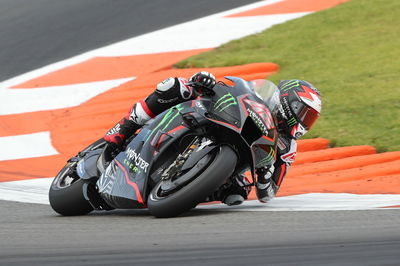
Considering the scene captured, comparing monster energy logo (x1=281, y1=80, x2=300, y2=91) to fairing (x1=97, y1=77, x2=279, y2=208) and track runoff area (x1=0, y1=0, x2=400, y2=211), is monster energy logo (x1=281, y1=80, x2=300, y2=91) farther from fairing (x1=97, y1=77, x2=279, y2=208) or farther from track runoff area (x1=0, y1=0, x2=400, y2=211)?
track runoff area (x1=0, y1=0, x2=400, y2=211)

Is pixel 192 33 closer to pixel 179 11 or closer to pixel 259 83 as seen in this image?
pixel 179 11

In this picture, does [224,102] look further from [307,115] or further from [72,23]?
[72,23]

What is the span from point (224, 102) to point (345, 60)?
17.1 ft

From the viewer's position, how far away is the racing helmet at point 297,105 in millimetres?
5855

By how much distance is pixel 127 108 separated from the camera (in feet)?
31.2

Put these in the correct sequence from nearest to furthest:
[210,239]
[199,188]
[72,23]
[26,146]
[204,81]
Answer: [210,239]
[199,188]
[204,81]
[26,146]
[72,23]

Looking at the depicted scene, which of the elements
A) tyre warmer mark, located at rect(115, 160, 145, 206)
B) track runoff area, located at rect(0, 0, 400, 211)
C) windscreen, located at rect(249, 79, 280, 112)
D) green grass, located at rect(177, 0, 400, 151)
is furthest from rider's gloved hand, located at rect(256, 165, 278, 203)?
green grass, located at rect(177, 0, 400, 151)

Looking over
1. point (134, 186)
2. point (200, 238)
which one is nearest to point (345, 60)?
point (134, 186)

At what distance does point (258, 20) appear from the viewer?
12.1m

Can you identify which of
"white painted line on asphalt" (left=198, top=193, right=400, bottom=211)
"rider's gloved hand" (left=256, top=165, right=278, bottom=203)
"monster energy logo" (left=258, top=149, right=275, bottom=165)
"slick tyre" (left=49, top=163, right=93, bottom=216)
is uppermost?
"monster energy logo" (left=258, top=149, right=275, bottom=165)

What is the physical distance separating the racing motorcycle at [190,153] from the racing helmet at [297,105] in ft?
0.21

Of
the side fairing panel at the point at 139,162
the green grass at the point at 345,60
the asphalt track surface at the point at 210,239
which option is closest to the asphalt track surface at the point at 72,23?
the green grass at the point at 345,60

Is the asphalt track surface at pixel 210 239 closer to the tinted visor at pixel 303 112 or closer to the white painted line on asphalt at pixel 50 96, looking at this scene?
the tinted visor at pixel 303 112

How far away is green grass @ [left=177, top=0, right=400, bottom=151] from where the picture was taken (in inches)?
328
